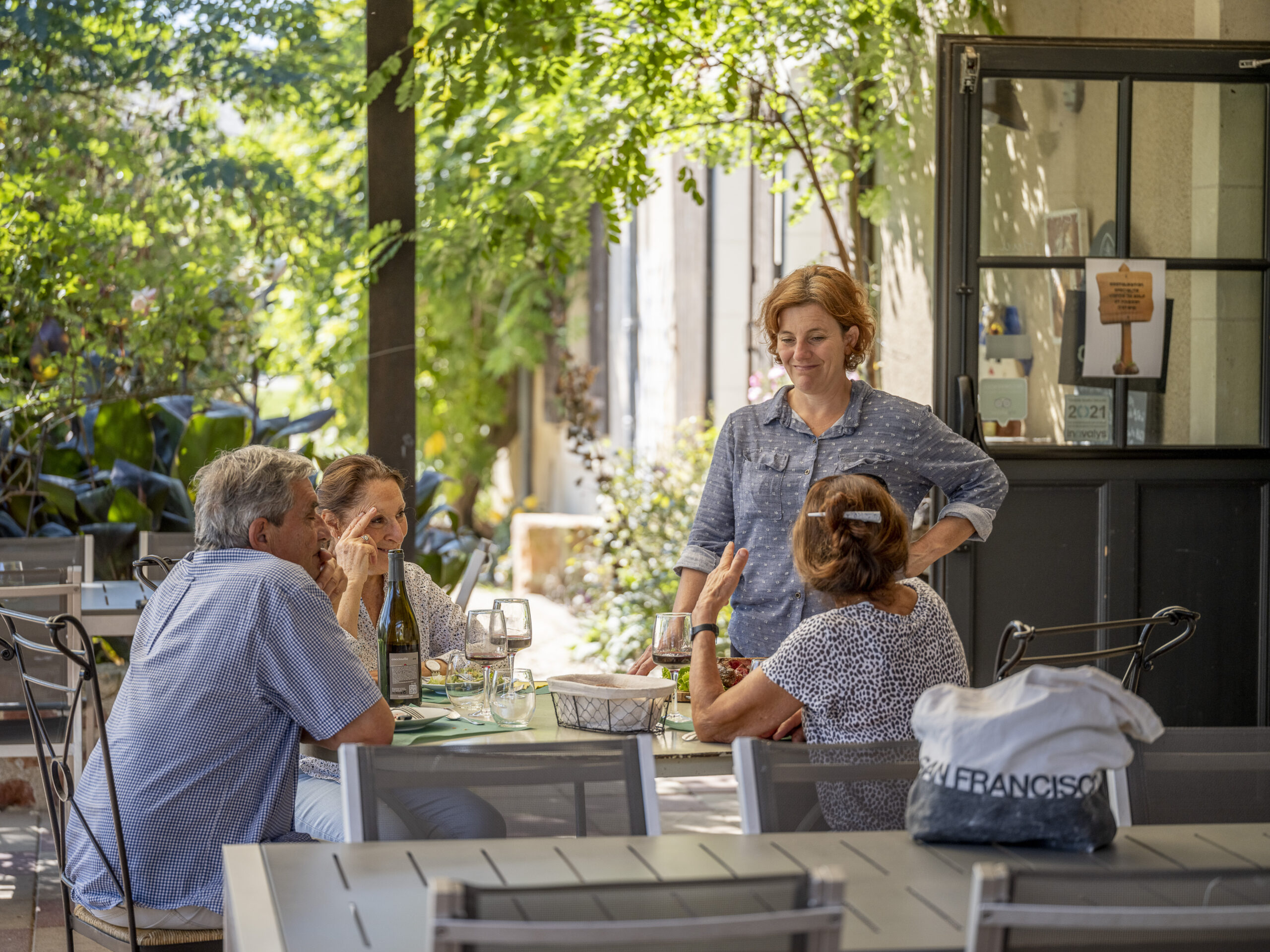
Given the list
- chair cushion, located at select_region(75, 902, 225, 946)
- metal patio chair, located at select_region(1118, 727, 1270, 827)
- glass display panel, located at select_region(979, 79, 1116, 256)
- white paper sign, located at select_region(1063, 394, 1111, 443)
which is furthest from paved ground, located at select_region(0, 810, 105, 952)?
glass display panel, located at select_region(979, 79, 1116, 256)

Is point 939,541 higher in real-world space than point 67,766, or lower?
higher

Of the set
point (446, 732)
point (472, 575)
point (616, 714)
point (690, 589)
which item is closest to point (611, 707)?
point (616, 714)

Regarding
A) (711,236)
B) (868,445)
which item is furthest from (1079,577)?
(711,236)

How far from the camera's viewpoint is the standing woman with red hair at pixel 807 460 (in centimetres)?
292

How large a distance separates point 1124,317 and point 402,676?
100 inches

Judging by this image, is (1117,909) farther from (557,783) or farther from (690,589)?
(690,589)

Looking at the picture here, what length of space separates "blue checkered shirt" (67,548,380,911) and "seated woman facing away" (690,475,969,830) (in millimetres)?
668

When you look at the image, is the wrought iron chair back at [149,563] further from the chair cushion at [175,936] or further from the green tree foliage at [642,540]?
the green tree foliage at [642,540]

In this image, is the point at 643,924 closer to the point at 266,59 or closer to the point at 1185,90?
the point at 1185,90

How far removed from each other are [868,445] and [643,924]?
6.45 ft

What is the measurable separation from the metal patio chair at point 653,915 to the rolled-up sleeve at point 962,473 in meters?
1.95

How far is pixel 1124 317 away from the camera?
4055mm

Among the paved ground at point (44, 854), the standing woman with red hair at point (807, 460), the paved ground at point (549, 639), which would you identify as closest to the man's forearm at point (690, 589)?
the standing woman with red hair at point (807, 460)

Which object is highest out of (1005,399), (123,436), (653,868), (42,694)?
(1005,399)
